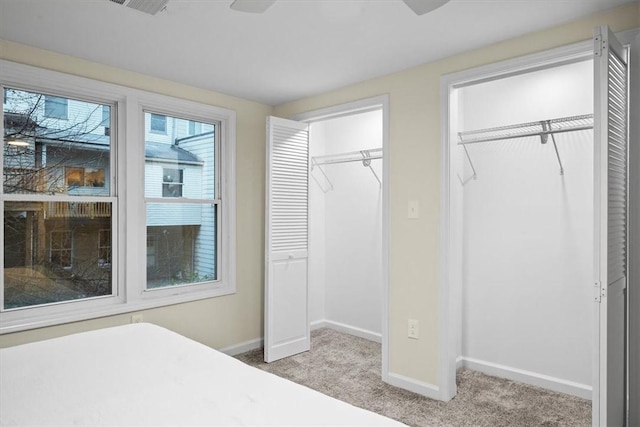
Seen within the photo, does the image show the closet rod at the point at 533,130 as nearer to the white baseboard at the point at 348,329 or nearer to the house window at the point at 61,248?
the white baseboard at the point at 348,329

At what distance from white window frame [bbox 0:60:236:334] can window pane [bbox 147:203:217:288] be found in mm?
96

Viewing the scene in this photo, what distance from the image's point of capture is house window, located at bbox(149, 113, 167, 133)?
133 inches

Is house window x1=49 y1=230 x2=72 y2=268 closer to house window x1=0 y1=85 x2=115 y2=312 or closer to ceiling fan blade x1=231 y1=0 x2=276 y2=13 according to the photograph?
house window x1=0 y1=85 x2=115 y2=312

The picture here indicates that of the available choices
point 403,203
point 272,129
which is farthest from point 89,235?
point 403,203

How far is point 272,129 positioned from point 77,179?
5.23ft

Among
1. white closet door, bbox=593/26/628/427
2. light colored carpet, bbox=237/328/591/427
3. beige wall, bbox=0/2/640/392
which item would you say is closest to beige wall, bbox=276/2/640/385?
beige wall, bbox=0/2/640/392

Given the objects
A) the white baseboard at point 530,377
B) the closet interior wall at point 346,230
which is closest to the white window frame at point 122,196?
the closet interior wall at point 346,230

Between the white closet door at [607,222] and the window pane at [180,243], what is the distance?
2.95 meters

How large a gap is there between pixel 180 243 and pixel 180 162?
0.70 meters

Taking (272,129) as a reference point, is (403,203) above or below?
below

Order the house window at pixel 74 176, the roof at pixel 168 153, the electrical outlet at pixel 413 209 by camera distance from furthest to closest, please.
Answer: the roof at pixel 168 153, the electrical outlet at pixel 413 209, the house window at pixel 74 176

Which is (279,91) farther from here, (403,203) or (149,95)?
(403,203)

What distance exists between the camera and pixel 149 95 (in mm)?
3258

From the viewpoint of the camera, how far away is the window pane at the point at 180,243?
3.39 m
